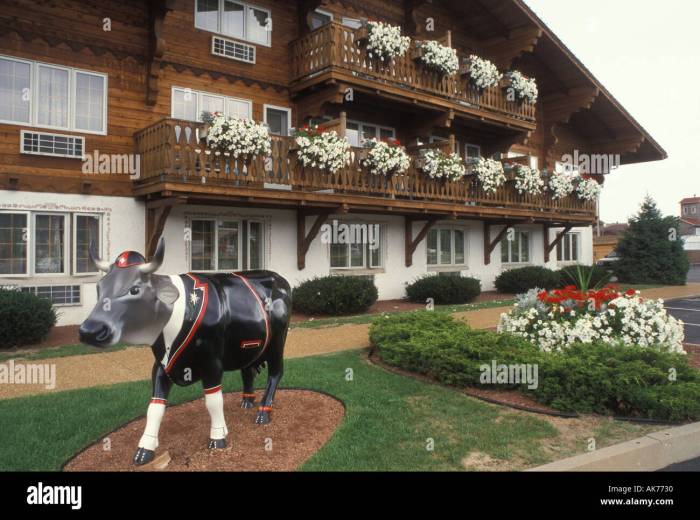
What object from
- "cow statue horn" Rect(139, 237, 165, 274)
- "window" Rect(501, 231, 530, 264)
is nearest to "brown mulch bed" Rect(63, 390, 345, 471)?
"cow statue horn" Rect(139, 237, 165, 274)

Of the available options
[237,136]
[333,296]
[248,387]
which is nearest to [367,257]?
[333,296]

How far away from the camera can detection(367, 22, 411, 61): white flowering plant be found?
15570 millimetres

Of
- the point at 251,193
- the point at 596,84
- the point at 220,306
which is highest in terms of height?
the point at 596,84

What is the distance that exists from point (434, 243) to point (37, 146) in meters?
13.1

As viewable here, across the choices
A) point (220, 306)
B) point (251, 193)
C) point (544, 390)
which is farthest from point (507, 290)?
point (220, 306)

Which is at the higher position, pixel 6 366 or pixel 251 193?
pixel 251 193

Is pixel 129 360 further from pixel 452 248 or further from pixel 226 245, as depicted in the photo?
pixel 452 248

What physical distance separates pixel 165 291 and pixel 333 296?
32.8ft

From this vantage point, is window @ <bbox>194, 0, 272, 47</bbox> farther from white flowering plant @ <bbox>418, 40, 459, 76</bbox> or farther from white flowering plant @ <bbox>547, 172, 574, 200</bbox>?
white flowering plant @ <bbox>547, 172, 574, 200</bbox>

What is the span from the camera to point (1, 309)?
9.95 metres

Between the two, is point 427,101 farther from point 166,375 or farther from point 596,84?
point 166,375

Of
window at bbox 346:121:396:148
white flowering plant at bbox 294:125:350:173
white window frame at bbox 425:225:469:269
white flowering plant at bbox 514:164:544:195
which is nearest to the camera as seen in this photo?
white flowering plant at bbox 294:125:350:173

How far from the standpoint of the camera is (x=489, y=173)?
60.0 ft

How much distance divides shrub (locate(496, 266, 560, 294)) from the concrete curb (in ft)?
49.6
